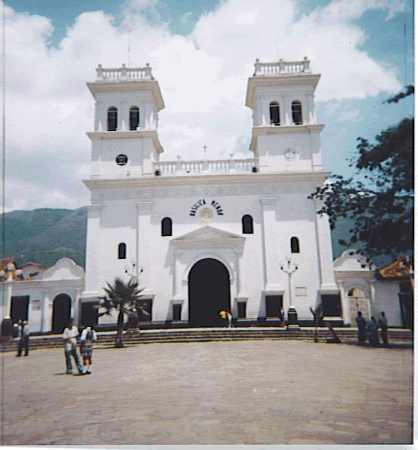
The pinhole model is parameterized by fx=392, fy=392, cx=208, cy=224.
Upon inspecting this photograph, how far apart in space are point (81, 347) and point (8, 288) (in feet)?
4.75

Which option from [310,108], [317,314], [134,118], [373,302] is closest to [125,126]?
[134,118]

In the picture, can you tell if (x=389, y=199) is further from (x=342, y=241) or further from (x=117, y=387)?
(x=117, y=387)

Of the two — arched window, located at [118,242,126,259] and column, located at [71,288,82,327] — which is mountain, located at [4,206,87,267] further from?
arched window, located at [118,242,126,259]

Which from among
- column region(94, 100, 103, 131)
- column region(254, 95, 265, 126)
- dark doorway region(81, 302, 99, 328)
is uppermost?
column region(254, 95, 265, 126)

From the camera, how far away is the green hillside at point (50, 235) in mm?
6055

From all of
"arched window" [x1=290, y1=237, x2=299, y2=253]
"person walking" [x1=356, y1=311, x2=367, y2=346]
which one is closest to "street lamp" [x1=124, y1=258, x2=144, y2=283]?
"arched window" [x1=290, y1=237, x2=299, y2=253]

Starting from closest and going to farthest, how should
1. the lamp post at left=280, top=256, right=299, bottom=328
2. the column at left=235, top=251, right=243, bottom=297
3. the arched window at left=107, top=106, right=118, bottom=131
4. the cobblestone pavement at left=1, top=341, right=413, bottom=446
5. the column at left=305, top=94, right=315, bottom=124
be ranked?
the cobblestone pavement at left=1, top=341, right=413, bottom=446, the lamp post at left=280, top=256, right=299, bottom=328, the column at left=235, top=251, right=243, bottom=297, the arched window at left=107, top=106, right=118, bottom=131, the column at left=305, top=94, right=315, bottom=124

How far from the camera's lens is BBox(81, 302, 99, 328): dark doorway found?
6125 millimetres

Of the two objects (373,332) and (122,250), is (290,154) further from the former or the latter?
(373,332)

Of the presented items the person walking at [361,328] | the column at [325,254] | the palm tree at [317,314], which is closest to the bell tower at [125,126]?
the column at [325,254]

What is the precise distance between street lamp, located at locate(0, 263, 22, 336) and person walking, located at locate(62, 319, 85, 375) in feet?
2.62

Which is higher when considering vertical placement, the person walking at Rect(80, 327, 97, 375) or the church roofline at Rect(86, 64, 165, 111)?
the church roofline at Rect(86, 64, 165, 111)

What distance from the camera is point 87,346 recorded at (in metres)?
5.77

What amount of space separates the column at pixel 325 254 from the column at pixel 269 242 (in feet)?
3.05
